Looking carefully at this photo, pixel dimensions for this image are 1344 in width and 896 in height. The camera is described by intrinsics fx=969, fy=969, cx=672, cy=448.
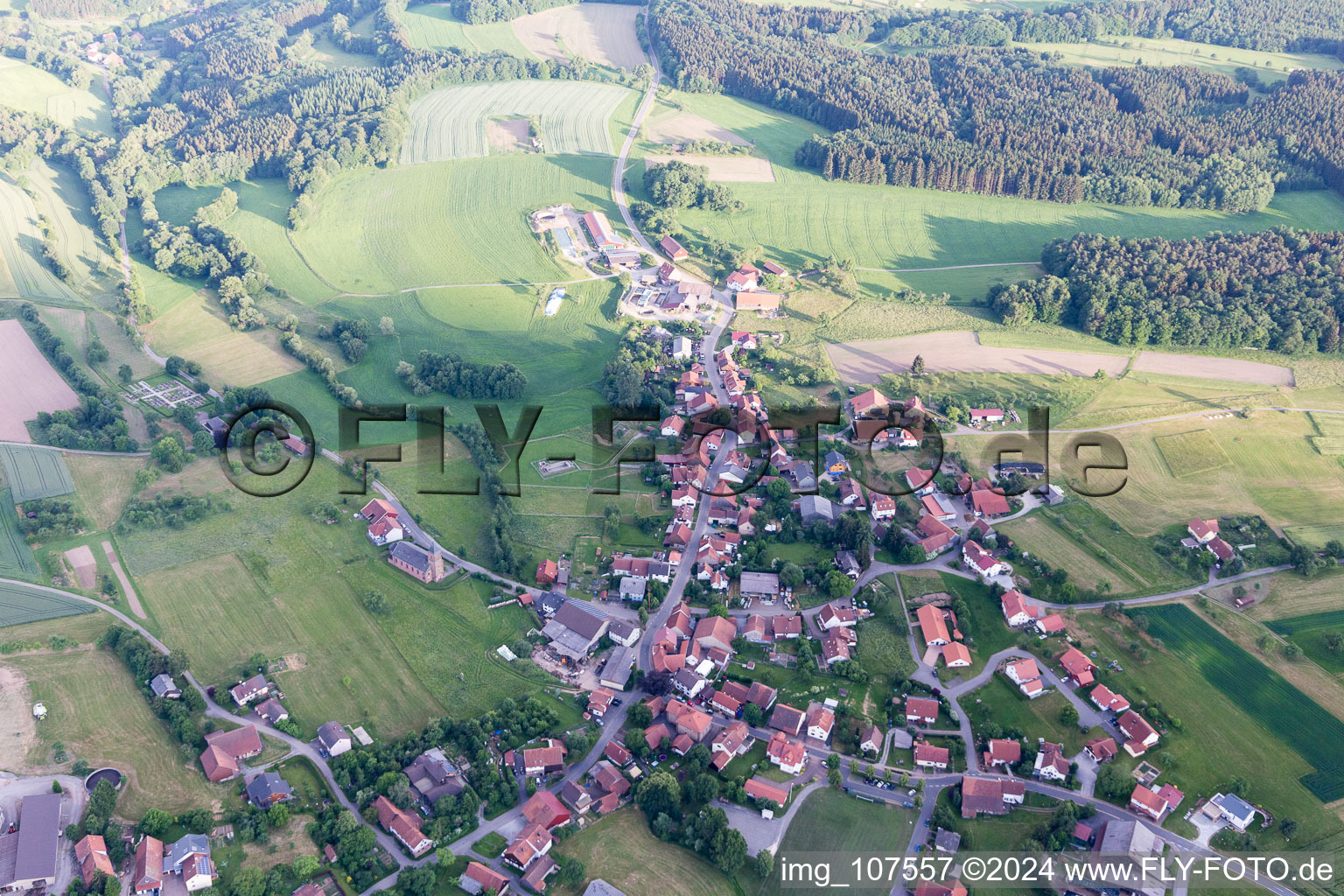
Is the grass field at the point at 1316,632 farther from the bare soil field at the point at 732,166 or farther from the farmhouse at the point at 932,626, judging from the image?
the bare soil field at the point at 732,166

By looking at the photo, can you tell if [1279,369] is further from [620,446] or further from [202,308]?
[202,308]

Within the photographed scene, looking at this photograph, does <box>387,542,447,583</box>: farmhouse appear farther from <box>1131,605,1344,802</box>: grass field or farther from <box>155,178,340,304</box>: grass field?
<box>1131,605,1344,802</box>: grass field

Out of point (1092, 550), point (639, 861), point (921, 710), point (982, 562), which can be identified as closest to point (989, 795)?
point (921, 710)

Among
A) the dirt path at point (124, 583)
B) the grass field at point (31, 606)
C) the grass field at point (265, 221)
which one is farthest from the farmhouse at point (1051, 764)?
the grass field at point (265, 221)

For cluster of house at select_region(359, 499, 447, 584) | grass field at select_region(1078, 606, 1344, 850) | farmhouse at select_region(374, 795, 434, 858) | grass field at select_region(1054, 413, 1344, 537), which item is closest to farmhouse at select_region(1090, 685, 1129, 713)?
grass field at select_region(1078, 606, 1344, 850)

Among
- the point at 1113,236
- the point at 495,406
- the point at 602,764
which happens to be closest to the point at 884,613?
the point at 602,764
